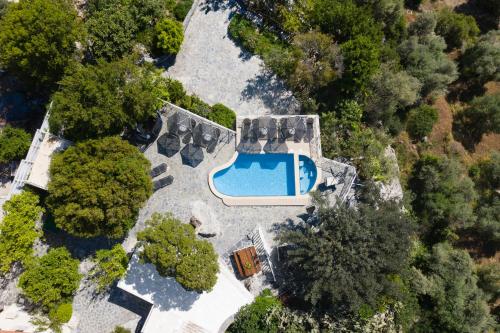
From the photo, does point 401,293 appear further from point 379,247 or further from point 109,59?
point 109,59

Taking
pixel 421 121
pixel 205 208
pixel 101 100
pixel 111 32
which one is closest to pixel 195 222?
pixel 205 208

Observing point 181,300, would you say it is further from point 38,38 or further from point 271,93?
point 38,38

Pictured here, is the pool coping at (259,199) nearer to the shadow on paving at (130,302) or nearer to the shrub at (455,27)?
the shadow on paving at (130,302)

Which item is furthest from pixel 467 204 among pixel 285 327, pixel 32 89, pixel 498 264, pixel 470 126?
pixel 32 89

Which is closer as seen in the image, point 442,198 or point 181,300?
point 181,300

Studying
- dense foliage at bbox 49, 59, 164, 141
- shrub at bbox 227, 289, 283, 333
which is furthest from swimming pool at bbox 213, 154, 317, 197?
shrub at bbox 227, 289, 283, 333

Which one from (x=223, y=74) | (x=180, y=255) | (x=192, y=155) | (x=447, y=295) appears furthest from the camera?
(x=223, y=74)

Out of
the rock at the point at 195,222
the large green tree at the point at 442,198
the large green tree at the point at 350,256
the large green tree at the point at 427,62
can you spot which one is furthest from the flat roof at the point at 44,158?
the large green tree at the point at 427,62
